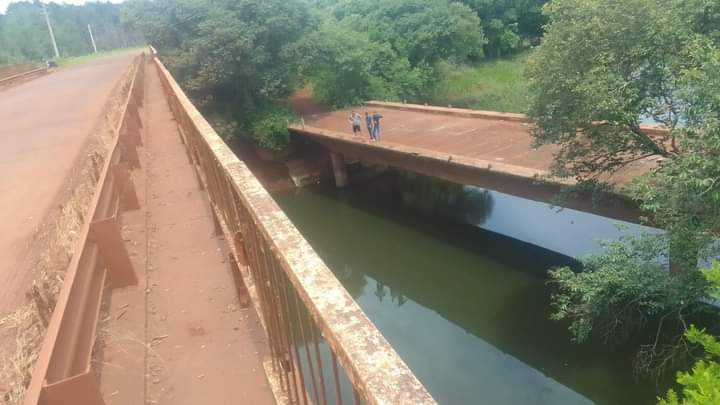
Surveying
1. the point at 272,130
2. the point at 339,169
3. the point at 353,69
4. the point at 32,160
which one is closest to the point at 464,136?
the point at 339,169

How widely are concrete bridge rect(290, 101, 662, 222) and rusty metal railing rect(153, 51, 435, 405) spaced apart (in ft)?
34.2

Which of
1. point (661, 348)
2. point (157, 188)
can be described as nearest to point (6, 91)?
point (157, 188)

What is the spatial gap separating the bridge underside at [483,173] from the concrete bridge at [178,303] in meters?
9.54

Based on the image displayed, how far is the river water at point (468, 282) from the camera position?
10.6 meters

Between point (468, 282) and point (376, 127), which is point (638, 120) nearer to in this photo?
point (468, 282)

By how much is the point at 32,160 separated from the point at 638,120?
10.4 m

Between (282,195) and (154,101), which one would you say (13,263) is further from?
(282,195)

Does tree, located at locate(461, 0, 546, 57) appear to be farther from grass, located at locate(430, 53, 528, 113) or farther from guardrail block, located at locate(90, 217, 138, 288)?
guardrail block, located at locate(90, 217, 138, 288)

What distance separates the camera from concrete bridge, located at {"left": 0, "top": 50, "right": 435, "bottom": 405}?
4.50 ft

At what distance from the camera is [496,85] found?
3350 centimetres

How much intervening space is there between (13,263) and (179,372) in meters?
2.58

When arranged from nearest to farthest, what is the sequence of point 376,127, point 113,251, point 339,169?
point 113,251, point 376,127, point 339,169

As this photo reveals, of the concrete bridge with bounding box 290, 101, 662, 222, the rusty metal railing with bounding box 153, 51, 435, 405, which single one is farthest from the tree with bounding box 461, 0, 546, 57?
the rusty metal railing with bounding box 153, 51, 435, 405

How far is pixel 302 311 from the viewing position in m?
1.64
